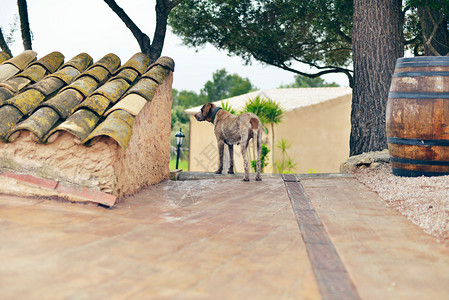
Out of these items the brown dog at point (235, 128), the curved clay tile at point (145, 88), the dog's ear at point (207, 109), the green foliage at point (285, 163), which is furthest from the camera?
the green foliage at point (285, 163)

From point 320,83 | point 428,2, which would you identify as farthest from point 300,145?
point 320,83

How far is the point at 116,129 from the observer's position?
3654 millimetres

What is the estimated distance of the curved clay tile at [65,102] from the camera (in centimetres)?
408

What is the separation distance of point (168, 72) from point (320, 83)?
1352 inches

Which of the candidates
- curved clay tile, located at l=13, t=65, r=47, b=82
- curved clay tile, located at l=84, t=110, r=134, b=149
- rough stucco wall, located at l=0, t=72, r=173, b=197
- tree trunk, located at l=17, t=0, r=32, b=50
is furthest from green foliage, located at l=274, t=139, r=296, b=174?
curved clay tile, located at l=84, t=110, r=134, b=149

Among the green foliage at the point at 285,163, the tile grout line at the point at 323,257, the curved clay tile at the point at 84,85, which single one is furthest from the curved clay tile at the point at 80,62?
the green foliage at the point at 285,163

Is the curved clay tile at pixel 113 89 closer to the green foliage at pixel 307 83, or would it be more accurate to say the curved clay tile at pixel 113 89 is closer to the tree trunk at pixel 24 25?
the tree trunk at pixel 24 25

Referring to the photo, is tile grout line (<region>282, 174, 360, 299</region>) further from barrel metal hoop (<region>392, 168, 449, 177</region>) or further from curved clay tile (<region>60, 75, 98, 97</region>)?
curved clay tile (<region>60, 75, 98, 97</region>)

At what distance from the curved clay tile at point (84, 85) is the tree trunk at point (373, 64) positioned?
4.99 m

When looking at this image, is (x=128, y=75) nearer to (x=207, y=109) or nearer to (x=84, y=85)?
(x=84, y=85)

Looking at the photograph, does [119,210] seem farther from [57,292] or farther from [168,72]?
[168,72]

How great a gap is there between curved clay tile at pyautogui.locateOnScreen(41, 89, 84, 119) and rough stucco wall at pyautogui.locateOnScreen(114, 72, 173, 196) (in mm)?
649

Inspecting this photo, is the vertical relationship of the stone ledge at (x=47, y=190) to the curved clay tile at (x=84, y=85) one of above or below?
below

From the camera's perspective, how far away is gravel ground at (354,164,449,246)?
3.22m
